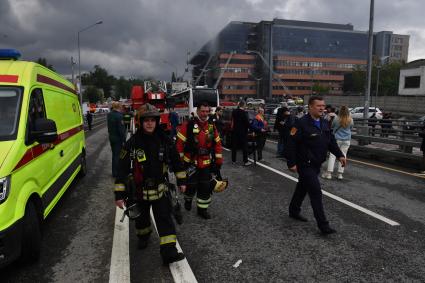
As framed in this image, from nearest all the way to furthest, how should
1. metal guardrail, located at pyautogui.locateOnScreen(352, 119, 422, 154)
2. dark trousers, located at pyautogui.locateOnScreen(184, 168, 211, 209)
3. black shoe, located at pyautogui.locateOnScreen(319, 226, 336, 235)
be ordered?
black shoe, located at pyautogui.locateOnScreen(319, 226, 336, 235) → dark trousers, located at pyautogui.locateOnScreen(184, 168, 211, 209) → metal guardrail, located at pyautogui.locateOnScreen(352, 119, 422, 154)

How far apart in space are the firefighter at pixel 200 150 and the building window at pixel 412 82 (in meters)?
58.7

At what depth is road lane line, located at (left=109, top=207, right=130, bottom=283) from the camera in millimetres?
3516

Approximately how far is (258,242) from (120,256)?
5.58 ft

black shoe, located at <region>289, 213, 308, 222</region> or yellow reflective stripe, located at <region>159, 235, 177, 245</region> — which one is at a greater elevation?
yellow reflective stripe, located at <region>159, 235, 177, 245</region>

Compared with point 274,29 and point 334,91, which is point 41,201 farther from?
point 334,91

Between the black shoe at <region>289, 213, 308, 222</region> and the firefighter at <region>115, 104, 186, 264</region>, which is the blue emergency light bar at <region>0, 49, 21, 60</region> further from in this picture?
the black shoe at <region>289, 213, 308, 222</region>

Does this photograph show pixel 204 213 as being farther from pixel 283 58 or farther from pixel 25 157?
pixel 283 58

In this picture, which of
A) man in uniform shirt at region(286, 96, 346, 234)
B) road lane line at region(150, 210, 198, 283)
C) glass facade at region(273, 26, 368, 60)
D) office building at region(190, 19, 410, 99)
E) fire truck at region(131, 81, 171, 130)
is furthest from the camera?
glass facade at region(273, 26, 368, 60)

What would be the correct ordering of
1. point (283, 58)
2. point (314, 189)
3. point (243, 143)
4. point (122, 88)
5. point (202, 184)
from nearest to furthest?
point (314, 189) < point (202, 184) < point (243, 143) < point (283, 58) < point (122, 88)

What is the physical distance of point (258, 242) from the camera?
438cm

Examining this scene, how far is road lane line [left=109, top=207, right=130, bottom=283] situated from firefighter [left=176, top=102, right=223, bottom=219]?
1.20m

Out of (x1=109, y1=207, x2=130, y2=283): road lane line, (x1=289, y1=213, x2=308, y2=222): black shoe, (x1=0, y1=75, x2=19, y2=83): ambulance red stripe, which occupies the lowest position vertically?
(x1=109, y1=207, x2=130, y2=283): road lane line

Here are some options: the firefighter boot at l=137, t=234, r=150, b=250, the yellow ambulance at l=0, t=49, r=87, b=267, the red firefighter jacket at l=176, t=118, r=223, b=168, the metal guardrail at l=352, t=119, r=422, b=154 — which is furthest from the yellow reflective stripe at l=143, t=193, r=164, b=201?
the metal guardrail at l=352, t=119, r=422, b=154

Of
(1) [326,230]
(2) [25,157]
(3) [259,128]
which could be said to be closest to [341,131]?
(3) [259,128]
